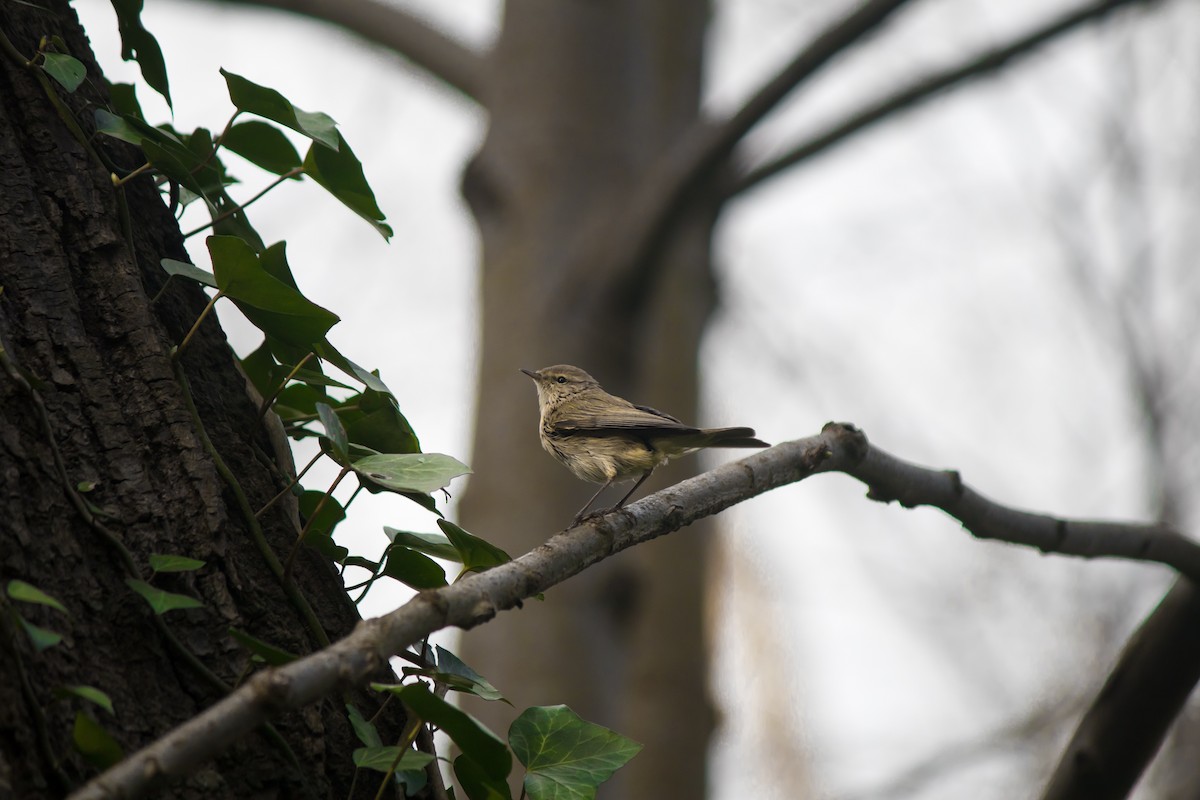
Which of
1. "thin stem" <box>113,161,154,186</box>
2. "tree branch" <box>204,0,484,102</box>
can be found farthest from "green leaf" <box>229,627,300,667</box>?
"tree branch" <box>204,0,484,102</box>

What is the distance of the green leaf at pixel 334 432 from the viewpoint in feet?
5.61

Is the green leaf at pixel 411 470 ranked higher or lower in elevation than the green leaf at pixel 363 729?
higher

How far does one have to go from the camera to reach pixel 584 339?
6.12 m

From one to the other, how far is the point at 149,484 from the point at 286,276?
0.45 metres

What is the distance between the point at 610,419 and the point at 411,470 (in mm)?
1994

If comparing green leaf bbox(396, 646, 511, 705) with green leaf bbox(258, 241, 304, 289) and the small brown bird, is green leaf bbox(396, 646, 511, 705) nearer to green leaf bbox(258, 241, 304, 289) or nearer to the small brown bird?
green leaf bbox(258, 241, 304, 289)

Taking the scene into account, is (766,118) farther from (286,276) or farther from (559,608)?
(286,276)

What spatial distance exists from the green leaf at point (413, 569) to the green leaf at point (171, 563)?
15.9 inches

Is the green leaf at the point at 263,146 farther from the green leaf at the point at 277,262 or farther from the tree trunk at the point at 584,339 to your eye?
the tree trunk at the point at 584,339

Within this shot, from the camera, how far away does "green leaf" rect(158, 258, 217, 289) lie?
1.83 meters

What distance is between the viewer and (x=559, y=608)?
224 inches

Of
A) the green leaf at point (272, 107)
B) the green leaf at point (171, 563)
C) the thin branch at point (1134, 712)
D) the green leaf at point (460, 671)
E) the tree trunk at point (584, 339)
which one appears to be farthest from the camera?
the tree trunk at point (584, 339)

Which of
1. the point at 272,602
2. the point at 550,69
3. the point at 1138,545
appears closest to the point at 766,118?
the point at 550,69

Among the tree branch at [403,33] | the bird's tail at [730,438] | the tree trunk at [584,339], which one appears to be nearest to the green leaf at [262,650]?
the bird's tail at [730,438]
